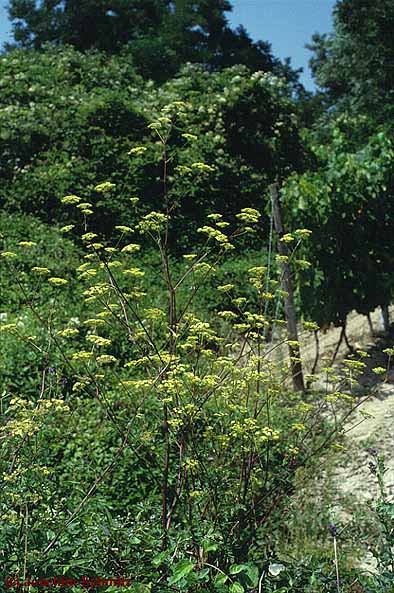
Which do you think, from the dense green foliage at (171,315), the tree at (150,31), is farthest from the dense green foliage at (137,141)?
the tree at (150,31)

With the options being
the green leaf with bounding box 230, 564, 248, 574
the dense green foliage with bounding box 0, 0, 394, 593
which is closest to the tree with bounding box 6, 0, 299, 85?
the dense green foliage with bounding box 0, 0, 394, 593

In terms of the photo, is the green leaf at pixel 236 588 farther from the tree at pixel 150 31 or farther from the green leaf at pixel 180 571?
the tree at pixel 150 31

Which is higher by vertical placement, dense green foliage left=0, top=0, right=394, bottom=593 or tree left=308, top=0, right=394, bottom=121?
tree left=308, top=0, right=394, bottom=121

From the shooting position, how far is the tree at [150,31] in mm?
25469

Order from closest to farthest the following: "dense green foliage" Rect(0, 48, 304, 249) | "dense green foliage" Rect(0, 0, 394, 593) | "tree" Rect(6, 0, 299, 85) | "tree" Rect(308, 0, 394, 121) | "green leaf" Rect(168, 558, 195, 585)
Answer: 1. "green leaf" Rect(168, 558, 195, 585)
2. "dense green foliage" Rect(0, 0, 394, 593)
3. "dense green foliage" Rect(0, 48, 304, 249)
4. "tree" Rect(308, 0, 394, 121)
5. "tree" Rect(6, 0, 299, 85)

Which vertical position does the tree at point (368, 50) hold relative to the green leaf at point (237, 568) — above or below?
above

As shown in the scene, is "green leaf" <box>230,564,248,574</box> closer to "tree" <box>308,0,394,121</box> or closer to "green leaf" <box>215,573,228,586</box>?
"green leaf" <box>215,573,228,586</box>

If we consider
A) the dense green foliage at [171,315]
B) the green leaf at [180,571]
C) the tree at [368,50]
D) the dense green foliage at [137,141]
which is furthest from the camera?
the tree at [368,50]

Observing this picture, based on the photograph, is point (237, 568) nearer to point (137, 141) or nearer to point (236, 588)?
point (236, 588)

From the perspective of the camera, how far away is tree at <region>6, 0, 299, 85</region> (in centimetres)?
2547

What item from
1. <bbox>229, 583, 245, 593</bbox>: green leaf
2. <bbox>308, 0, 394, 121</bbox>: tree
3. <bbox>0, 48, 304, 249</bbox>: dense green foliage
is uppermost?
<bbox>308, 0, 394, 121</bbox>: tree

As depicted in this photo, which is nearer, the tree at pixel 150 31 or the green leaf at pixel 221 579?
the green leaf at pixel 221 579

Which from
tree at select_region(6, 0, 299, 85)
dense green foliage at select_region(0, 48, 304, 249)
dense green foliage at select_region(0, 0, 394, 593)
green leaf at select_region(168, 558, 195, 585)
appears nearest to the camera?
green leaf at select_region(168, 558, 195, 585)

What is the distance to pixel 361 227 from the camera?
6.49m
